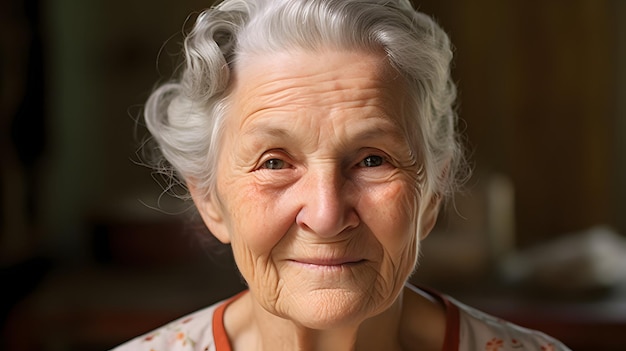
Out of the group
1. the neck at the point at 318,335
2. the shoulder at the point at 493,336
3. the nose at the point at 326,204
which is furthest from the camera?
the shoulder at the point at 493,336

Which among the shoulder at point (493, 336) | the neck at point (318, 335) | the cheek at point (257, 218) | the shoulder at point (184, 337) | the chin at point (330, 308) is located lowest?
the shoulder at point (184, 337)

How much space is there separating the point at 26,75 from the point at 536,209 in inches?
108

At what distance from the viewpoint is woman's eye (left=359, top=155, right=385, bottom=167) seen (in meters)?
1.19

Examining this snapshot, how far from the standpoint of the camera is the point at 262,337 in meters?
1.37

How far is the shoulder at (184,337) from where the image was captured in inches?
56.7

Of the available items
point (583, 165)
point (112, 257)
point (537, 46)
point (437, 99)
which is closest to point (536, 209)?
point (583, 165)

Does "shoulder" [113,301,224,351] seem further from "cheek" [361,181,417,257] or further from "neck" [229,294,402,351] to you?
"cheek" [361,181,417,257]

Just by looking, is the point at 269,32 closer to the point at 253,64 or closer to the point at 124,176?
the point at 253,64

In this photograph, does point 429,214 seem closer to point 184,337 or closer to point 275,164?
point 275,164

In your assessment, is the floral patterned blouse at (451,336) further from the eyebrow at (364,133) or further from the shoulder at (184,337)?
the eyebrow at (364,133)

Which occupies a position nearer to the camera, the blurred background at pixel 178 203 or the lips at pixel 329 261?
the lips at pixel 329 261

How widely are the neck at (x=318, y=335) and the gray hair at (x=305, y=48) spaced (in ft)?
0.72

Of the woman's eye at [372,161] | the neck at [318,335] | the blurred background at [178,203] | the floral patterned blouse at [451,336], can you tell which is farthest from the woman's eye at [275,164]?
the blurred background at [178,203]

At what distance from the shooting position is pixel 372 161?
1192 millimetres
